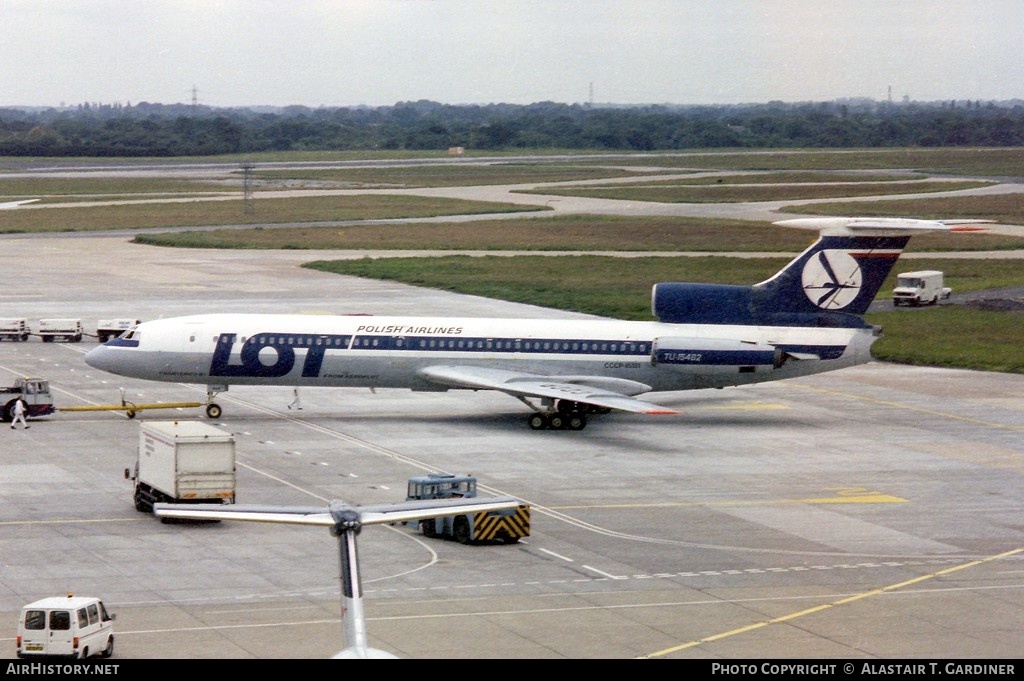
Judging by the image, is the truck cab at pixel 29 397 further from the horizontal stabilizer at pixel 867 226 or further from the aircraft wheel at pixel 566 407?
the horizontal stabilizer at pixel 867 226

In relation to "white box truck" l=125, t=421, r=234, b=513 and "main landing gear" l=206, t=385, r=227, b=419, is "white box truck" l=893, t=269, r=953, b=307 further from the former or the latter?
"white box truck" l=125, t=421, r=234, b=513

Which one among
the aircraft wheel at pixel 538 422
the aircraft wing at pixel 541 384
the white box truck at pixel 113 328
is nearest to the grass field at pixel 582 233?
the aircraft wing at pixel 541 384

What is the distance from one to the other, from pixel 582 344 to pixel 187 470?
62.2ft

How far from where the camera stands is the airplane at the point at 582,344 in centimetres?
5309

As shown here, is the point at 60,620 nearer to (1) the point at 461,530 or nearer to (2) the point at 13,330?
(1) the point at 461,530

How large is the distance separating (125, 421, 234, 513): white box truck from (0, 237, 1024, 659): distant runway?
2.68ft

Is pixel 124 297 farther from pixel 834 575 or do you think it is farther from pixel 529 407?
pixel 834 575

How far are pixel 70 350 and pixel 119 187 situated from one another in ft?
381

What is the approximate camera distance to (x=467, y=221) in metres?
138

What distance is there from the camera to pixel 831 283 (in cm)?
5400

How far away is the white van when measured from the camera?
84.2ft

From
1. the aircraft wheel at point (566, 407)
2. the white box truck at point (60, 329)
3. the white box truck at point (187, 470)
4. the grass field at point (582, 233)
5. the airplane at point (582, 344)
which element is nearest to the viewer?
the white box truck at point (187, 470)

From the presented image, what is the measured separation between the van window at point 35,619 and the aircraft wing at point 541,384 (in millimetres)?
26279

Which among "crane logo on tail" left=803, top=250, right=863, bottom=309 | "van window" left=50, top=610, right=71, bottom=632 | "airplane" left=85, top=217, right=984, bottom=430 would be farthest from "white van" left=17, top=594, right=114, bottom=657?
"crane logo on tail" left=803, top=250, right=863, bottom=309
